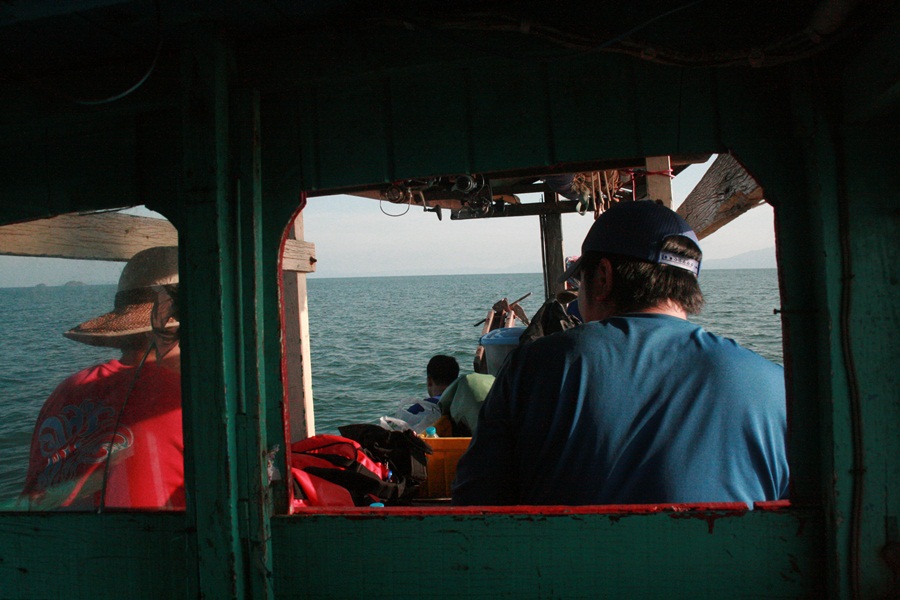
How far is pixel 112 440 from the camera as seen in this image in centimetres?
212

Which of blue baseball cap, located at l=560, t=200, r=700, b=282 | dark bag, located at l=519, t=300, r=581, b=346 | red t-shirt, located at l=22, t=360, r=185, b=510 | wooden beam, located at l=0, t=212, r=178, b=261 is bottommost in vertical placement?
red t-shirt, located at l=22, t=360, r=185, b=510

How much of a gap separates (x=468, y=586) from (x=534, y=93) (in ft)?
4.69

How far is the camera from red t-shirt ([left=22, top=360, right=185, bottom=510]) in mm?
2021

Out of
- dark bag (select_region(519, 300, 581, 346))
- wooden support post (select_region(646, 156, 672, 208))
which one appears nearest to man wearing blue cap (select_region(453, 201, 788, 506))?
wooden support post (select_region(646, 156, 672, 208))

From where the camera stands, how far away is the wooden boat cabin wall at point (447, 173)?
4.91 feet

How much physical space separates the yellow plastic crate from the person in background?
175cm

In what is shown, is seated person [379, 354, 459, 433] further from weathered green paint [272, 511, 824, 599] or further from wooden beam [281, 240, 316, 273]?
weathered green paint [272, 511, 824, 599]

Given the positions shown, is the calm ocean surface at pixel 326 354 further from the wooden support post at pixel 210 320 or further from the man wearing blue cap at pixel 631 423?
the man wearing blue cap at pixel 631 423

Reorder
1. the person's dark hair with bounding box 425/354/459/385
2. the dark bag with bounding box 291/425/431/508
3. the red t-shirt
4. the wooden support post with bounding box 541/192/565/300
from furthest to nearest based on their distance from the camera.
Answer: the wooden support post with bounding box 541/192/565/300
the person's dark hair with bounding box 425/354/459/385
the dark bag with bounding box 291/425/431/508
the red t-shirt

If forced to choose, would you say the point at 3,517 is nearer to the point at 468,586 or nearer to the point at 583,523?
the point at 468,586

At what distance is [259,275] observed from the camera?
1.75m

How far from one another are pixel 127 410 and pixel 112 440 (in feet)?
0.37

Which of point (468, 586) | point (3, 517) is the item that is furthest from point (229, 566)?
point (3, 517)

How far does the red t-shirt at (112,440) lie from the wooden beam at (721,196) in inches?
118
